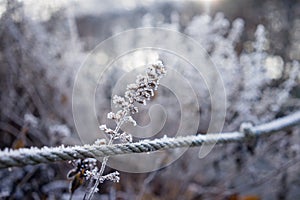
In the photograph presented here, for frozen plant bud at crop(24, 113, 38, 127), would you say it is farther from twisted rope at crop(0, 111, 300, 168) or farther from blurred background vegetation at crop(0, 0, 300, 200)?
twisted rope at crop(0, 111, 300, 168)

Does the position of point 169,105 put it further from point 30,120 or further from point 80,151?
point 80,151

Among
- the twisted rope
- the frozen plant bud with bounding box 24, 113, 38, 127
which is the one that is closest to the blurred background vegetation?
the frozen plant bud with bounding box 24, 113, 38, 127

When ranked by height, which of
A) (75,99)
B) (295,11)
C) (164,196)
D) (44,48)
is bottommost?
(164,196)

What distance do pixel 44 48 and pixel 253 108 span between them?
4.17 feet

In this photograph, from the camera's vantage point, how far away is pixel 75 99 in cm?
217

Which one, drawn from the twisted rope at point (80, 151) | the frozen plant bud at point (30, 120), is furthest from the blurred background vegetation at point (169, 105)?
the twisted rope at point (80, 151)

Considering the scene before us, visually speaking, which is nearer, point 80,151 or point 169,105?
point 80,151

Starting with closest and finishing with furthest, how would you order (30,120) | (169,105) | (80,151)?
(80,151)
(30,120)
(169,105)

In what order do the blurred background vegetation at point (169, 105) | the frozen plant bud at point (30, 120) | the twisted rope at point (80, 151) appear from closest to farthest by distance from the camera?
the twisted rope at point (80, 151) → the frozen plant bud at point (30, 120) → the blurred background vegetation at point (169, 105)

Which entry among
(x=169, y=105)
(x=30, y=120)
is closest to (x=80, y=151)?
(x=30, y=120)

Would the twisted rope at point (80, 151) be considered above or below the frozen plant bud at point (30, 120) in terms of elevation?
A: below

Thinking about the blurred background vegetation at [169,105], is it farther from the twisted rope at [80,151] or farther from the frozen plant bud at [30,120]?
the twisted rope at [80,151]

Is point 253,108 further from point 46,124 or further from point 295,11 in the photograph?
point 295,11

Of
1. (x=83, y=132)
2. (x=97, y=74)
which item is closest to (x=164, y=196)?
(x=83, y=132)
